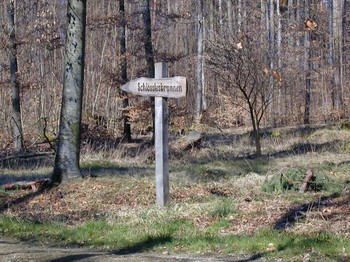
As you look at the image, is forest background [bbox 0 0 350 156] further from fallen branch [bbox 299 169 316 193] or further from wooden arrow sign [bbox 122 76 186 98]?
wooden arrow sign [bbox 122 76 186 98]

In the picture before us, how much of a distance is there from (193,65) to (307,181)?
2807 cm

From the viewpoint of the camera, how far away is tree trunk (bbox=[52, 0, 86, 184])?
12.7 metres

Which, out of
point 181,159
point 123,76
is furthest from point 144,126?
point 181,159

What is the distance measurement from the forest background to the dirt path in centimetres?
889

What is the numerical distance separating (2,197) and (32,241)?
304 cm

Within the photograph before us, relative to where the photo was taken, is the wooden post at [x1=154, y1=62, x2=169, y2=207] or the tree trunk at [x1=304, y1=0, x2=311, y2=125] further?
the tree trunk at [x1=304, y1=0, x2=311, y2=125]

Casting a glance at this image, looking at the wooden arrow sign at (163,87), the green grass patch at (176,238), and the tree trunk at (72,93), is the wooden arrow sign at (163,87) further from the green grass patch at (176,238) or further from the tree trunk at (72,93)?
the green grass patch at (176,238)

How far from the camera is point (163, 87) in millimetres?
10969

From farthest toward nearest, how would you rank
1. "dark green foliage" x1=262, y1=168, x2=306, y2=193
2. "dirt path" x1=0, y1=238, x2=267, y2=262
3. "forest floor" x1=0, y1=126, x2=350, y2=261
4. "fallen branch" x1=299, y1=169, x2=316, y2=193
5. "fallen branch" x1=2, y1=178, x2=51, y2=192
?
"fallen branch" x1=2, y1=178, x2=51, y2=192 < "dark green foliage" x1=262, y1=168, x2=306, y2=193 < "fallen branch" x1=299, y1=169, x2=316, y2=193 < "forest floor" x1=0, y1=126, x2=350, y2=261 < "dirt path" x1=0, y1=238, x2=267, y2=262

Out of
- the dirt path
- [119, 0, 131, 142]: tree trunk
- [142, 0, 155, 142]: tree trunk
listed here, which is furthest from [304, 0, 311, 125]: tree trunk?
the dirt path

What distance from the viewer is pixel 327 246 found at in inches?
315

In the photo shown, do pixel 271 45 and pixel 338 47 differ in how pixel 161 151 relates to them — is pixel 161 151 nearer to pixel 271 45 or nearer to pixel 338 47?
pixel 271 45

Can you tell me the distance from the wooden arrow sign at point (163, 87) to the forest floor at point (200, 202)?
72.9 inches

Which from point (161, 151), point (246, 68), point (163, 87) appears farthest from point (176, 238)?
point (246, 68)
